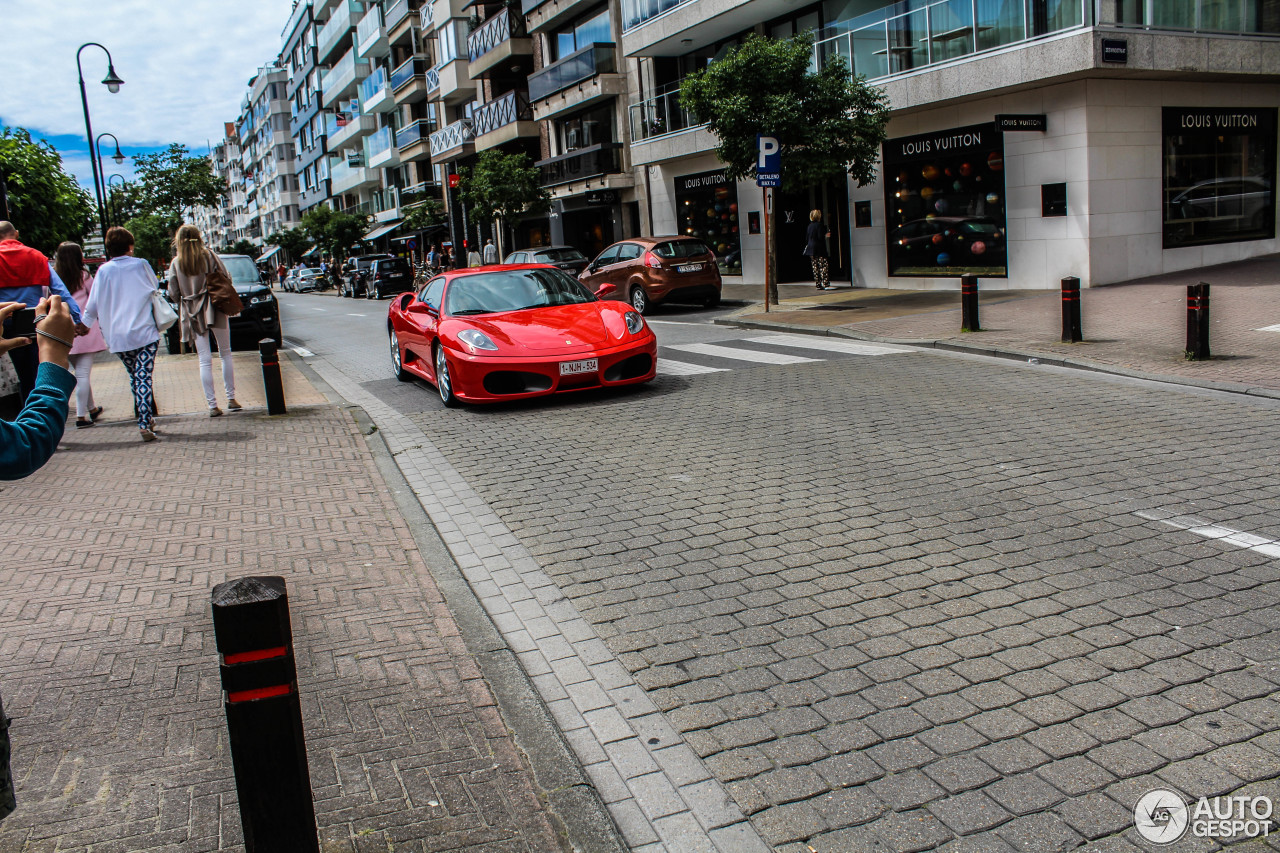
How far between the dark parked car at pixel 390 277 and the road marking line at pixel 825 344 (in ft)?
93.1

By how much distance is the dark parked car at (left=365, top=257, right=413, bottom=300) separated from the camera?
4122cm

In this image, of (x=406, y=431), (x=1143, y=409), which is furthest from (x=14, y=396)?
(x=1143, y=409)

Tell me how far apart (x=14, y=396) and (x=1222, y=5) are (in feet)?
66.2

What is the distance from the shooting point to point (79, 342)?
9.45 meters

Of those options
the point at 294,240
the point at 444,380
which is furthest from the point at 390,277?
the point at 294,240

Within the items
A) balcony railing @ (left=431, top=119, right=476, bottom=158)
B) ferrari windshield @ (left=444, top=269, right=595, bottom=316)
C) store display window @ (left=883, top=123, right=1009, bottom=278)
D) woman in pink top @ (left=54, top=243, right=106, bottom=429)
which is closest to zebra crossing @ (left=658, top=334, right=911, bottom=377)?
ferrari windshield @ (left=444, top=269, right=595, bottom=316)

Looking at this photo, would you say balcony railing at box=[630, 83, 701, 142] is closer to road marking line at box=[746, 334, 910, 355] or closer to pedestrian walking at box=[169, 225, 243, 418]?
road marking line at box=[746, 334, 910, 355]

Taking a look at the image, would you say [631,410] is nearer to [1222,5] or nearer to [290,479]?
[290,479]

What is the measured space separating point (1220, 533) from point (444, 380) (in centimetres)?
703

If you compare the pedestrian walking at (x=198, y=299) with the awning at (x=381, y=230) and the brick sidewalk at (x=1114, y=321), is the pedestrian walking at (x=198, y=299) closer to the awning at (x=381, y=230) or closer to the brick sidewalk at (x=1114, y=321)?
the brick sidewalk at (x=1114, y=321)

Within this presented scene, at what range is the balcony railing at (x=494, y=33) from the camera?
41.5 meters

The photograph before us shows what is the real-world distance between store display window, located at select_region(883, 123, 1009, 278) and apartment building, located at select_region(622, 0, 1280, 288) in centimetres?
3

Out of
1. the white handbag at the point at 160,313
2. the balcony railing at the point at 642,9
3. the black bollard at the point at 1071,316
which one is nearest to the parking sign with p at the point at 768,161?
the black bollard at the point at 1071,316

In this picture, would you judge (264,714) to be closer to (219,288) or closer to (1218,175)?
(219,288)
